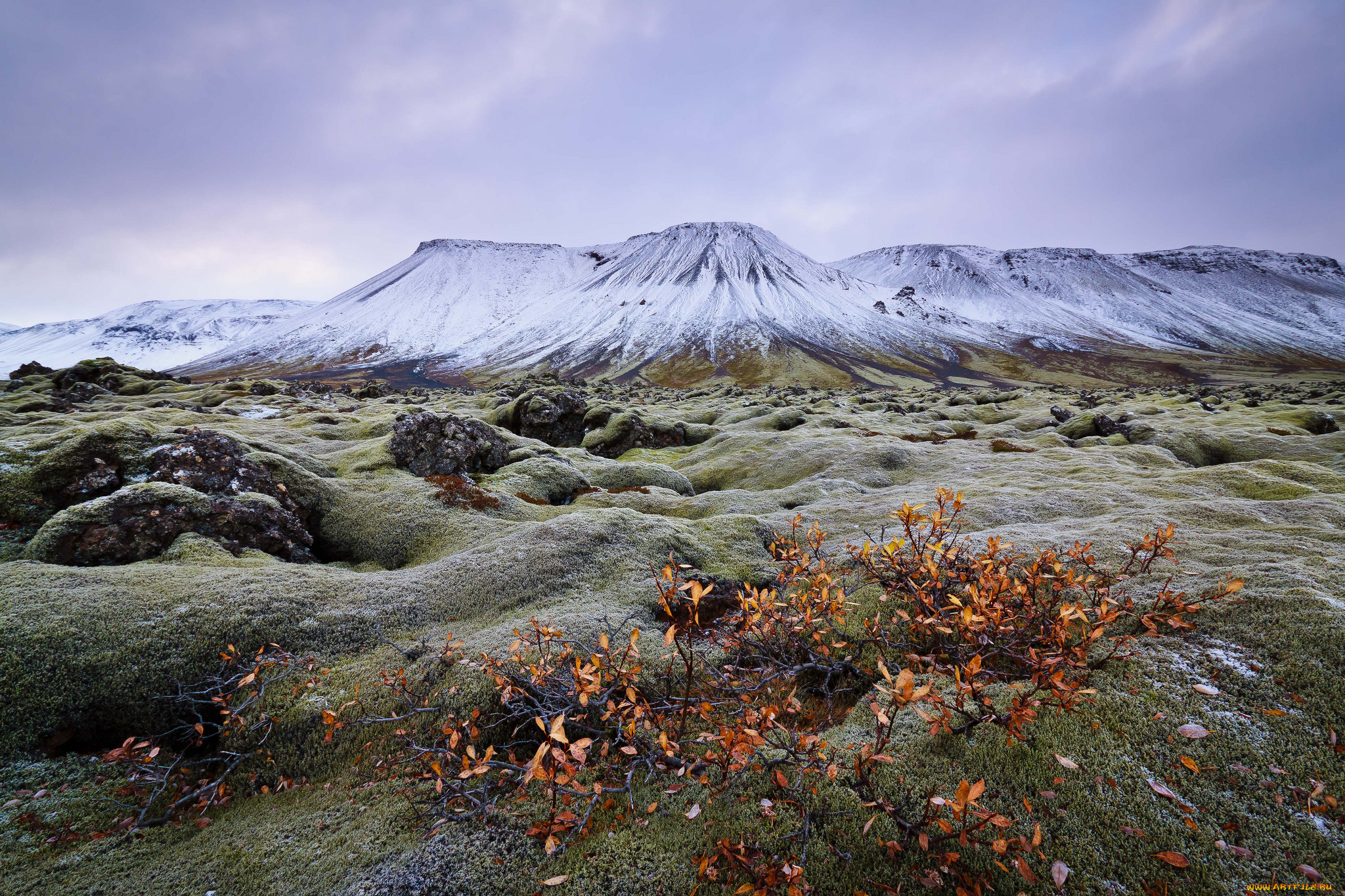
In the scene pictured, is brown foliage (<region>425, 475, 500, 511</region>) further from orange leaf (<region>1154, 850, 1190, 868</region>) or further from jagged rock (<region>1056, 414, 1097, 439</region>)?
jagged rock (<region>1056, 414, 1097, 439</region>)

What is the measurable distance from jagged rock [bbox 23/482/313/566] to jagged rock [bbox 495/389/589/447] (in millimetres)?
22911

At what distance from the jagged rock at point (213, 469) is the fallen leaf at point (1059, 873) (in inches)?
603

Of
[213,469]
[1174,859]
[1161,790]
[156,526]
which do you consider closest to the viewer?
[1174,859]

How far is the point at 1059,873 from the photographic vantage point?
3.88 meters

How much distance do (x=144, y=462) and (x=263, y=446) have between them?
2.92 m

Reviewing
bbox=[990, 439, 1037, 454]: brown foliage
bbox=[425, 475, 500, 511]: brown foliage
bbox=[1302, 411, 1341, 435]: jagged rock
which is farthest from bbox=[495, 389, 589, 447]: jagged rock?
bbox=[1302, 411, 1341, 435]: jagged rock

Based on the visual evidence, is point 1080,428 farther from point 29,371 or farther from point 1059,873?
point 29,371

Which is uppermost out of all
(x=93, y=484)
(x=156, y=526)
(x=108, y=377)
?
(x=108, y=377)

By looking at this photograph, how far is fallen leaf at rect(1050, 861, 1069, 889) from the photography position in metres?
3.87

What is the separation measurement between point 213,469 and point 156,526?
2464mm

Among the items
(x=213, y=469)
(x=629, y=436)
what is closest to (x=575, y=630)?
(x=213, y=469)

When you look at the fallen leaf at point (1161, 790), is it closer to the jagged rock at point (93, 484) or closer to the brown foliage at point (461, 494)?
the brown foliage at point (461, 494)

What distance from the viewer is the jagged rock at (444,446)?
18000 mm

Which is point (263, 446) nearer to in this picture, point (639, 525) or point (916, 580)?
point (639, 525)
